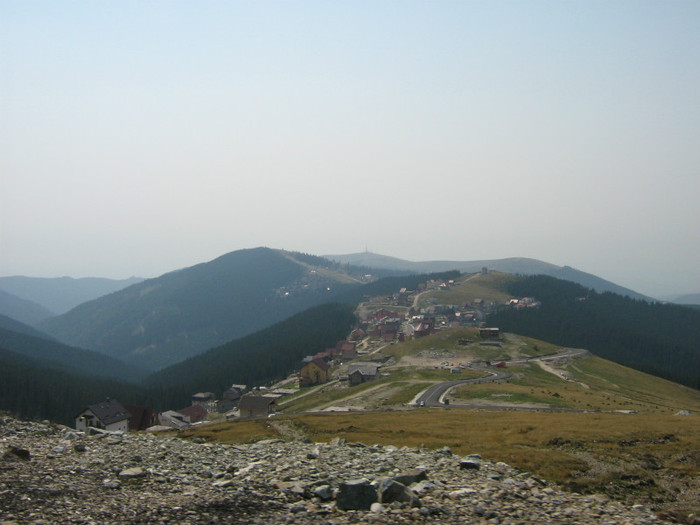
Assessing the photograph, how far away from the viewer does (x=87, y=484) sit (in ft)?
76.9

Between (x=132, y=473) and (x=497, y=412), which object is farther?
(x=497, y=412)

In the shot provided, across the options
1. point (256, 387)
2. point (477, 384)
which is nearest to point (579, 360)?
point (477, 384)

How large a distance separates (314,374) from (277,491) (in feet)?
458

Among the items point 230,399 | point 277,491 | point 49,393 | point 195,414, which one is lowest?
point 230,399

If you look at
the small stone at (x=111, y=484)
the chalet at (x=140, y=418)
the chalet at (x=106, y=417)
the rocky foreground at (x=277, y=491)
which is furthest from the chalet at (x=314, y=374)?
the small stone at (x=111, y=484)

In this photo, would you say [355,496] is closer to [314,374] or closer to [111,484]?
[111,484]

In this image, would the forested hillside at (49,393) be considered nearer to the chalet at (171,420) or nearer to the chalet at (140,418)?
the chalet at (171,420)

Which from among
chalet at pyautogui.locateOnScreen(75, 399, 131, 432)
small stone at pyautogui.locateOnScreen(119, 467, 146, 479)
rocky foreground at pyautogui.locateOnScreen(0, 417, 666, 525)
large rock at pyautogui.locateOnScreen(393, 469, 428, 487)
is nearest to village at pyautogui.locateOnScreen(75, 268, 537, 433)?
chalet at pyautogui.locateOnScreen(75, 399, 131, 432)

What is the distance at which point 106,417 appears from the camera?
301 feet

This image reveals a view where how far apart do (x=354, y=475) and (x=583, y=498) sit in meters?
10.8

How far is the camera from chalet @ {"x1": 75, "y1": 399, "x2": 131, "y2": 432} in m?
89.8

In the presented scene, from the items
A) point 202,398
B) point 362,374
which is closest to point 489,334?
point 362,374

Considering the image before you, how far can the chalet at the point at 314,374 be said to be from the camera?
160m

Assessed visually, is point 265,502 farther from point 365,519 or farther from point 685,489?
point 685,489
